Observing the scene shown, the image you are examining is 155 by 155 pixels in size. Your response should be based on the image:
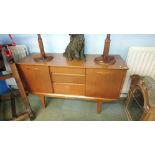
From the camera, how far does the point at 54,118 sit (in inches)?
61.6

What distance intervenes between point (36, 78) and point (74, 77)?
46 centimetres

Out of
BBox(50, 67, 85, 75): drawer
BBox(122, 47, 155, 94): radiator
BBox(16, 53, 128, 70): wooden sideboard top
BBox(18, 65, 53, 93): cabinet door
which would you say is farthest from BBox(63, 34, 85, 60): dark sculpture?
BBox(122, 47, 155, 94): radiator

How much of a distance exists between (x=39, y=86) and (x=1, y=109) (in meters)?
0.74

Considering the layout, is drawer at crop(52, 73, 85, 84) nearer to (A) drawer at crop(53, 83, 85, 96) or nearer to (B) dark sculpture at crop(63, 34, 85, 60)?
(A) drawer at crop(53, 83, 85, 96)

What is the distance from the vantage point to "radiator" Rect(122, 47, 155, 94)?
4.46ft

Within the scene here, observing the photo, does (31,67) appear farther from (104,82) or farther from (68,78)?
(104,82)

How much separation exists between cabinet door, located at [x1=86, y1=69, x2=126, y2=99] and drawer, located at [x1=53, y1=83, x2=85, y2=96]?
0.24 ft

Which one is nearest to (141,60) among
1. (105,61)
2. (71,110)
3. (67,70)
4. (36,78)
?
(105,61)

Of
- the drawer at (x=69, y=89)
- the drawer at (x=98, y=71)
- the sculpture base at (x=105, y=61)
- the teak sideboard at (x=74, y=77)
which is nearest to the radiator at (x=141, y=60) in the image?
the teak sideboard at (x=74, y=77)

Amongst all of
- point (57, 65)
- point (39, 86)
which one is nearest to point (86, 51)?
point (57, 65)

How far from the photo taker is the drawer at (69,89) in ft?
4.53

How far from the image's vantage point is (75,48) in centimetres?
129

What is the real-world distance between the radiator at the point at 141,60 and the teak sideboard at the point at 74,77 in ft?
0.57

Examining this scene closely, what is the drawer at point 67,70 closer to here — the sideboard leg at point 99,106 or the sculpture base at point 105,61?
the sculpture base at point 105,61
